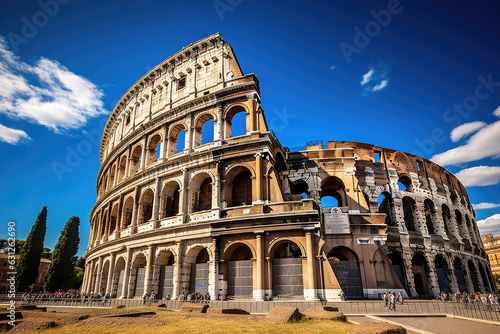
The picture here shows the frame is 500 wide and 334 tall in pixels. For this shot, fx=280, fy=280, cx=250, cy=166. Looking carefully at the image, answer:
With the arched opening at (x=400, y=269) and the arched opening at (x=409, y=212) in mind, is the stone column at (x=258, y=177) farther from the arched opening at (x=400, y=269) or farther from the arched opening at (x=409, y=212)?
the arched opening at (x=409, y=212)

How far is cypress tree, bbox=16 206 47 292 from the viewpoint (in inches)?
1372

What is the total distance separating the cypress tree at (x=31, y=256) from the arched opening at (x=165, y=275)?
26.9 meters

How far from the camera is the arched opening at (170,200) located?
70.7 feet

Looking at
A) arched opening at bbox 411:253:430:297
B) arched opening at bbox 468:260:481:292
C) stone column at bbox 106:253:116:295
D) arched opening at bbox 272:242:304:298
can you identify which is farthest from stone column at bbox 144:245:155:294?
arched opening at bbox 468:260:481:292

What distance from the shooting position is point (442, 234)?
27.3 meters

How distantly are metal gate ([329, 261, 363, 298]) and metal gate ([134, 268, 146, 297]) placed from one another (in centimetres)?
1392

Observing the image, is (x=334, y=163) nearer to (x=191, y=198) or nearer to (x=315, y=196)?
(x=315, y=196)

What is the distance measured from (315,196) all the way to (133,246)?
14.9 m

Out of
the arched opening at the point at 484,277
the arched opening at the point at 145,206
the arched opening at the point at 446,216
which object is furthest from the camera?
the arched opening at the point at 484,277

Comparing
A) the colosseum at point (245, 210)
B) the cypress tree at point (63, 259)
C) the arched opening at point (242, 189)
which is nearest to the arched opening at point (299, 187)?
the colosseum at point (245, 210)

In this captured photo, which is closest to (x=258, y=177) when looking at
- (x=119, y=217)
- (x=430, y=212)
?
(x=119, y=217)

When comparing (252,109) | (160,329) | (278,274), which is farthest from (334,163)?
(160,329)

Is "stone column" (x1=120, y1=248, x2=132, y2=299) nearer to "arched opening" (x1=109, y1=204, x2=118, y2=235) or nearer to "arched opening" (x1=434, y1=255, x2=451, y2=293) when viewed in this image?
"arched opening" (x1=109, y1=204, x2=118, y2=235)

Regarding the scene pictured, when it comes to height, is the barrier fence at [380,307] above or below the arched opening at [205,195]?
below
